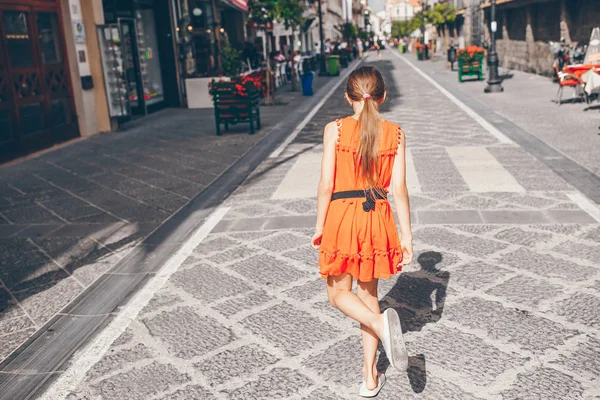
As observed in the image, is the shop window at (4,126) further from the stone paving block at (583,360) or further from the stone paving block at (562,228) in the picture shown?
the stone paving block at (583,360)

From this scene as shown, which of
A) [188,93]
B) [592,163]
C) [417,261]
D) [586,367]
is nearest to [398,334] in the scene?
[586,367]

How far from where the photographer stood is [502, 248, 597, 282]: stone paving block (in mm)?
4297

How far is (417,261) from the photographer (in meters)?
4.76

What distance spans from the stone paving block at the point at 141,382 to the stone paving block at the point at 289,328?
586 mm

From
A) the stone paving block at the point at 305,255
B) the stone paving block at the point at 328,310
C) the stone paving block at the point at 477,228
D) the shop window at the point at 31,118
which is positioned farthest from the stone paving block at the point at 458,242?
the shop window at the point at 31,118

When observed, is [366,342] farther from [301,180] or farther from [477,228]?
[301,180]

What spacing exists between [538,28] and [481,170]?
1748 centimetres

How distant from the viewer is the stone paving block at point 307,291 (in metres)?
4.17

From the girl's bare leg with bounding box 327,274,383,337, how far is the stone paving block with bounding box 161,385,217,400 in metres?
0.77

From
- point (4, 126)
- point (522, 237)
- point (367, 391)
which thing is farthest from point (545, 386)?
point (4, 126)

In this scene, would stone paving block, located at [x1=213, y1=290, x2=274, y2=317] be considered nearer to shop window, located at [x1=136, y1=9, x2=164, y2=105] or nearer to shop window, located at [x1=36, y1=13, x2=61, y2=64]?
shop window, located at [x1=36, y1=13, x2=61, y2=64]

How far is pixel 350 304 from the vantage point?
9.14 ft

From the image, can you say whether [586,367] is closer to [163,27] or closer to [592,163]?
[592,163]

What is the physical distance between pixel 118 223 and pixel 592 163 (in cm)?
560
